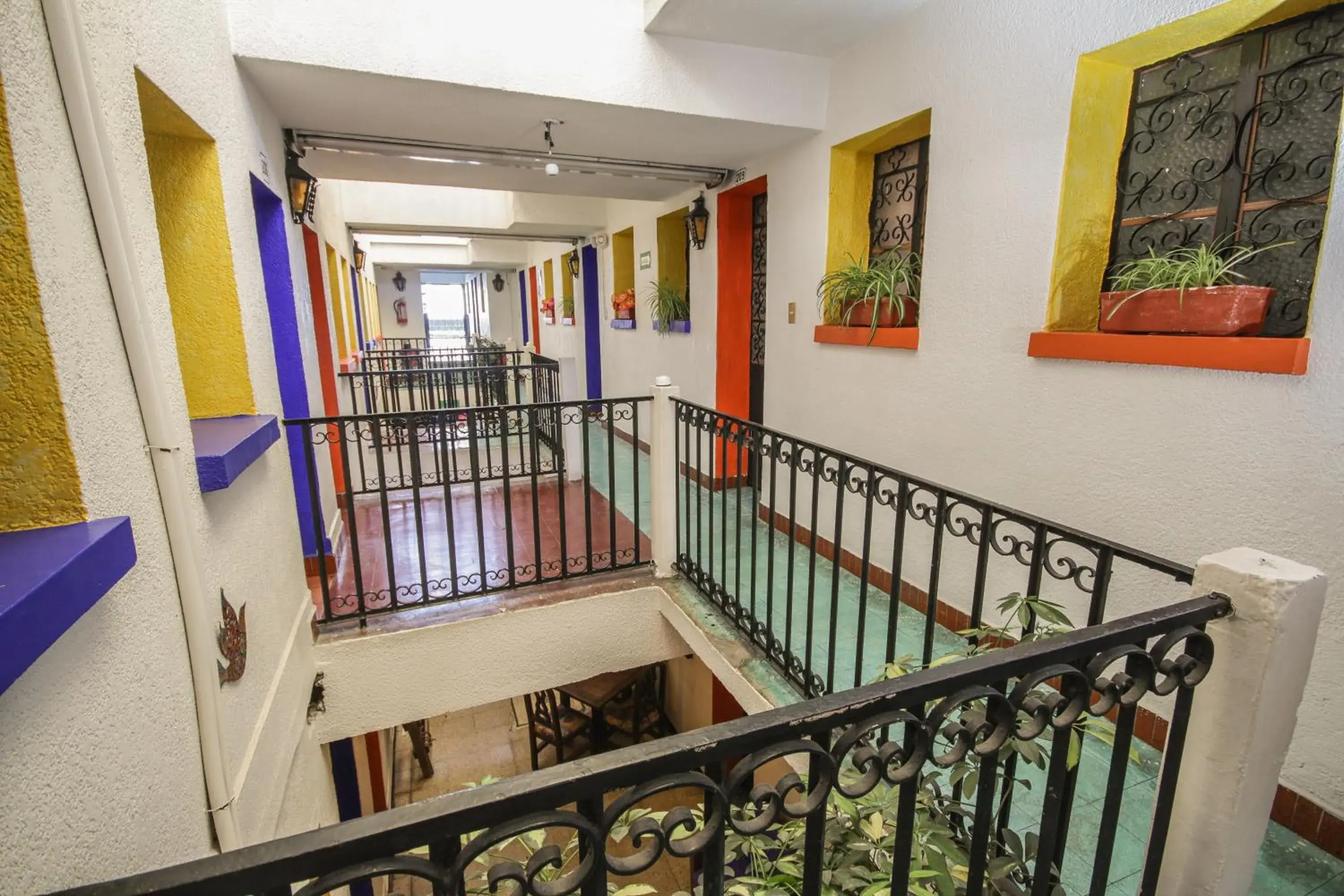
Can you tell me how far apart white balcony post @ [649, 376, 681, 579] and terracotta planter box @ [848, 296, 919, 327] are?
1028 millimetres

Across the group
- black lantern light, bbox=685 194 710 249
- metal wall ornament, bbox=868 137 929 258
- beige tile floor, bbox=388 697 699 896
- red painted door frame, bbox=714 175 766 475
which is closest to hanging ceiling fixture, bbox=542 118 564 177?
black lantern light, bbox=685 194 710 249

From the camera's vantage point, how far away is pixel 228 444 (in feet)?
5.27

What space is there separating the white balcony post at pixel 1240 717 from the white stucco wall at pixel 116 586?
1.80 m

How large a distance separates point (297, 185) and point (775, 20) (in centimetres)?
259

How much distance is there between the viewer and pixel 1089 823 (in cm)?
182

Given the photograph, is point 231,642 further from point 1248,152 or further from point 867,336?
point 1248,152

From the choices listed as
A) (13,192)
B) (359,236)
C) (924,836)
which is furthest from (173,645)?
(359,236)

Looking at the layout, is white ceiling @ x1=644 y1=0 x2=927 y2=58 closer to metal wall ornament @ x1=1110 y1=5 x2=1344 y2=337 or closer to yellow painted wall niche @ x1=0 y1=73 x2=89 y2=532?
metal wall ornament @ x1=1110 y1=5 x2=1344 y2=337

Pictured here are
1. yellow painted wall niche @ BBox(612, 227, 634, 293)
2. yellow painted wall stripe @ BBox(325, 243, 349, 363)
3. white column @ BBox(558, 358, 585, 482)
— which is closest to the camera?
white column @ BBox(558, 358, 585, 482)

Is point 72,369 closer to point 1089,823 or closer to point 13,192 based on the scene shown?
point 13,192

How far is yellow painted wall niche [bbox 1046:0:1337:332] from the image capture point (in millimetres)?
2059

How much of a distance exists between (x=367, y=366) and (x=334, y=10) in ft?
18.1

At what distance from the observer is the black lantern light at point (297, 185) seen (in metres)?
3.25

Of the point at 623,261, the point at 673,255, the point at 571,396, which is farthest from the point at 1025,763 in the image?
the point at 623,261
